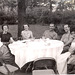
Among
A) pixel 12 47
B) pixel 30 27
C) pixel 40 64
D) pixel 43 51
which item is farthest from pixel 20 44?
pixel 30 27

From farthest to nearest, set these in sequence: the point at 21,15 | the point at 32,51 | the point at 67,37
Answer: the point at 21,15
the point at 67,37
the point at 32,51

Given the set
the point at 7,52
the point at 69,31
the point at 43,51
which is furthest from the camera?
the point at 69,31

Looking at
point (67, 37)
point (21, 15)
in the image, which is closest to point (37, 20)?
point (21, 15)

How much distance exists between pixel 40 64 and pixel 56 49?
1012 mm

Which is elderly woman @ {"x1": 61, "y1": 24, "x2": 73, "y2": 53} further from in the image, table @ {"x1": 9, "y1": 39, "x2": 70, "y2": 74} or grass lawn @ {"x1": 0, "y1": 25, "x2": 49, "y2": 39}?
table @ {"x1": 9, "y1": 39, "x2": 70, "y2": 74}

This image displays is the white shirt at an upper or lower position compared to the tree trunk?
lower

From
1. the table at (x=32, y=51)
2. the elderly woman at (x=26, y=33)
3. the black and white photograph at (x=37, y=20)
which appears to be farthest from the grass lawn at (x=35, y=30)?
the table at (x=32, y=51)

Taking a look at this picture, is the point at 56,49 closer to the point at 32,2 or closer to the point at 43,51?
the point at 43,51

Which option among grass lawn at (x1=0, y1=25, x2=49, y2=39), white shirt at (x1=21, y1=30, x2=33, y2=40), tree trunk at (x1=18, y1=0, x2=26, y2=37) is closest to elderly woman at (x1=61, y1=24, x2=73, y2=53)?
grass lawn at (x1=0, y1=25, x2=49, y2=39)

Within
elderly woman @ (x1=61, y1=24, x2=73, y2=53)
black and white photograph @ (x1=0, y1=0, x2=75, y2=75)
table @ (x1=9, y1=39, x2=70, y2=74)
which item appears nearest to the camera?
table @ (x1=9, y1=39, x2=70, y2=74)

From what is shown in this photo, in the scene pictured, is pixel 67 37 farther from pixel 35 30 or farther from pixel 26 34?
pixel 26 34

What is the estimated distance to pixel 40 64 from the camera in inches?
162

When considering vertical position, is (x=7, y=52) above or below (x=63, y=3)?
below

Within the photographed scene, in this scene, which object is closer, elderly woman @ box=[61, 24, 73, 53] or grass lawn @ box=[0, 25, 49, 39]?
elderly woman @ box=[61, 24, 73, 53]
